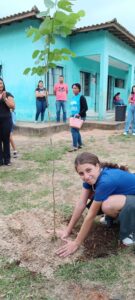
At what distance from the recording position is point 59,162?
5660mm

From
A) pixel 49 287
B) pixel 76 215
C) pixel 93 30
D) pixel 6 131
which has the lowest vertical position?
pixel 49 287

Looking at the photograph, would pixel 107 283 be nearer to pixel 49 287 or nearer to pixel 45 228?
pixel 49 287

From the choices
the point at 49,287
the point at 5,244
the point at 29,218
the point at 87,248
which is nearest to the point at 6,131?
the point at 29,218

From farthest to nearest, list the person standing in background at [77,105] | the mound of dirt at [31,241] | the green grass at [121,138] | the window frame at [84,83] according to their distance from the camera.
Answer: the window frame at [84,83], the green grass at [121,138], the person standing in background at [77,105], the mound of dirt at [31,241]

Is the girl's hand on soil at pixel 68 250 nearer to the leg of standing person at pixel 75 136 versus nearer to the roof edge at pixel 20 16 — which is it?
the leg of standing person at pixel 75 136

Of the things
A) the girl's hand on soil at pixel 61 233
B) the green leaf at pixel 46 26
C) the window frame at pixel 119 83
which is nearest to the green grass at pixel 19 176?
the girl's hand on soil at pixel 61 233

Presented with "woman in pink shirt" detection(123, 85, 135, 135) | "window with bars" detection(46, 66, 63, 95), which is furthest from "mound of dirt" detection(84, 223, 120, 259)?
"window with bars" detection(46, 66, 63, 95)

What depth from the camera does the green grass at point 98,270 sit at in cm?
221

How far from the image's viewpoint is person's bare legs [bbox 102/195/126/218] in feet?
7.73

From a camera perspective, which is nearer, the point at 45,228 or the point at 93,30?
the point at 45,228

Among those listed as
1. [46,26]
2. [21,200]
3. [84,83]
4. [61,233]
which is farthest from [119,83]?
[46,26]

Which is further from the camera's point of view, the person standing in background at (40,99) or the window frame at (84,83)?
the window frame at (84,83)

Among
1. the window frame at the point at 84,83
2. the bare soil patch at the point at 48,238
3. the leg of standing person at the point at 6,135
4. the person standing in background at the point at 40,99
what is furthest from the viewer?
the window frame at the point at 84,83

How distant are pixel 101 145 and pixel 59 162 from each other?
2136mm
